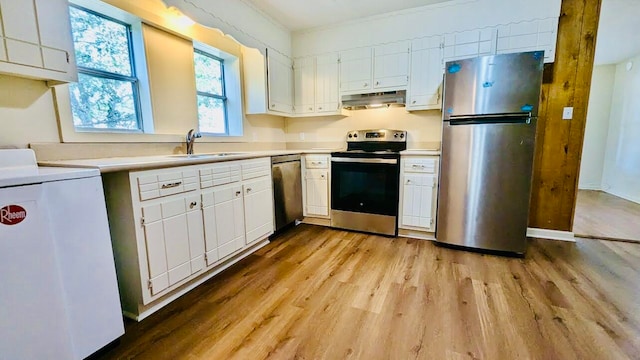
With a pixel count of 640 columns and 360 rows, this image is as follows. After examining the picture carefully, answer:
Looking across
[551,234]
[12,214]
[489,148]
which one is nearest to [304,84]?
[489,148]

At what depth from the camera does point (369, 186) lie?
3.00 m

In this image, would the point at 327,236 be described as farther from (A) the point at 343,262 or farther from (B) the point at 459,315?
(B) the point at 459,315

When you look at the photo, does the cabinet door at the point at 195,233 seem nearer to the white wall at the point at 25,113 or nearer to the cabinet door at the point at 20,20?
the white wall at the point at 25,113

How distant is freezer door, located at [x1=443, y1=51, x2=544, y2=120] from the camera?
221 centimetres

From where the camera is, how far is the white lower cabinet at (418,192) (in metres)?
2.74

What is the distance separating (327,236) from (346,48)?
2.33m

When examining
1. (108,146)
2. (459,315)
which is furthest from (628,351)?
(108,146)

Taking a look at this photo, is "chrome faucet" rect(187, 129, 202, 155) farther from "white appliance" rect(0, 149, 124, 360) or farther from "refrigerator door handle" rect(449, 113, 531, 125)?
"refrigerator door handle" rect(449, 113, 531, 125)

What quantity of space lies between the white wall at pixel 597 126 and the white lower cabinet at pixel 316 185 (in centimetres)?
526

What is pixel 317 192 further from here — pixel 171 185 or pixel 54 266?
pixel 54 266

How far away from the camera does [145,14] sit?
2.07 meters

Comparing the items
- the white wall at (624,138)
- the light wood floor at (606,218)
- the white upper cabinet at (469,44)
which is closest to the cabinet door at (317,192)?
the white upper cabinet at (469,44)

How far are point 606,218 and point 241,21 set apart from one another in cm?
512

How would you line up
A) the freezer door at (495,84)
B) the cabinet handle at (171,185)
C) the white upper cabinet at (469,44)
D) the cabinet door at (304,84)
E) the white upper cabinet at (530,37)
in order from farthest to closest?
the cabinet door at (304,84) < the white upper cabinet at (469,44) < the white upper cabinet at (530,37) < the freezer door at (495,84) < the cabinet handle at (171,185)
